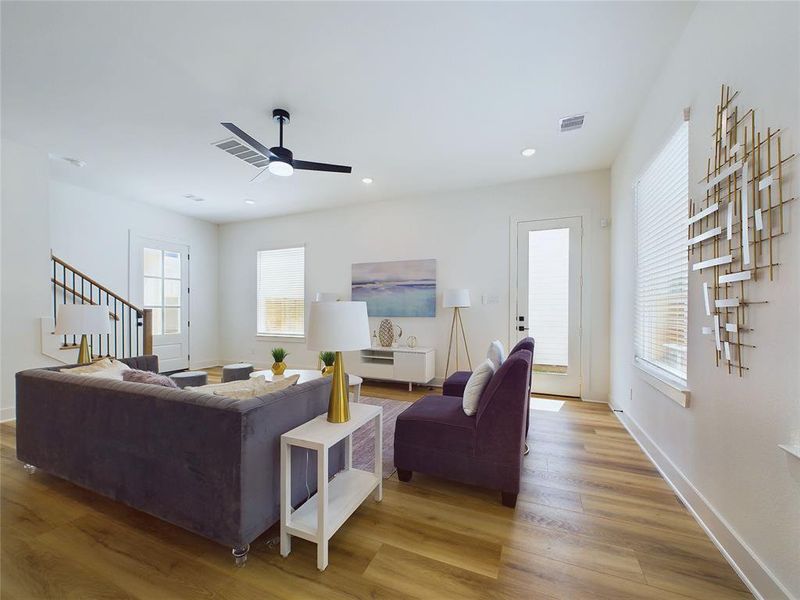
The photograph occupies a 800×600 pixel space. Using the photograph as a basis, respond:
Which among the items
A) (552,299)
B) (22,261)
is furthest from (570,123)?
(22,261)

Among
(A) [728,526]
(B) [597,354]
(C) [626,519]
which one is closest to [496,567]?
(C) [626,519]

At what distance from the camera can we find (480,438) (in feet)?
6.63

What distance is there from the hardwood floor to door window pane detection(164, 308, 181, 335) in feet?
12.6

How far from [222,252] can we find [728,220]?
7.25m

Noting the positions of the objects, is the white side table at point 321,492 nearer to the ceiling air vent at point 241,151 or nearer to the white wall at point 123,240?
the ceiling air vent at point 241,151

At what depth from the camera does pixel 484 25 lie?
1979 millimetres

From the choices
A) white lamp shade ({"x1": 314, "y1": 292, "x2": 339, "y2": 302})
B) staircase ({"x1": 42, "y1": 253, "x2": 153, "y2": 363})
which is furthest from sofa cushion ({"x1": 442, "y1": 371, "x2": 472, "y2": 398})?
staircase ({"x1": 42, "y1": 253, "x2": 153, "y2": 363})

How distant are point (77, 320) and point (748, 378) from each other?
14.3 feet

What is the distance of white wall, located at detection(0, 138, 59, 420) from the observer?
3393 mm

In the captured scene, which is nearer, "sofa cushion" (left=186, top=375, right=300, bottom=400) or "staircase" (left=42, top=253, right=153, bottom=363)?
"sofa cushion" (left=186, top=375, right=300, bottom=400)

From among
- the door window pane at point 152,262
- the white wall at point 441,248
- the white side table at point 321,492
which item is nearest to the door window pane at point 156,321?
the door window pane at point 152,262

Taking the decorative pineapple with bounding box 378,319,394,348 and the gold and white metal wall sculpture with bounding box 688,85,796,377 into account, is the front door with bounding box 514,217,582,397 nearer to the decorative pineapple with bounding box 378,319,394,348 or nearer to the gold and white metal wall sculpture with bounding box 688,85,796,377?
the decorative pineapple with bounding box 378,319,394,348

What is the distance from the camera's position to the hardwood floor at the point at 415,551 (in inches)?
54.8

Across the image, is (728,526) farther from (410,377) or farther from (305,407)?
(410,377)
